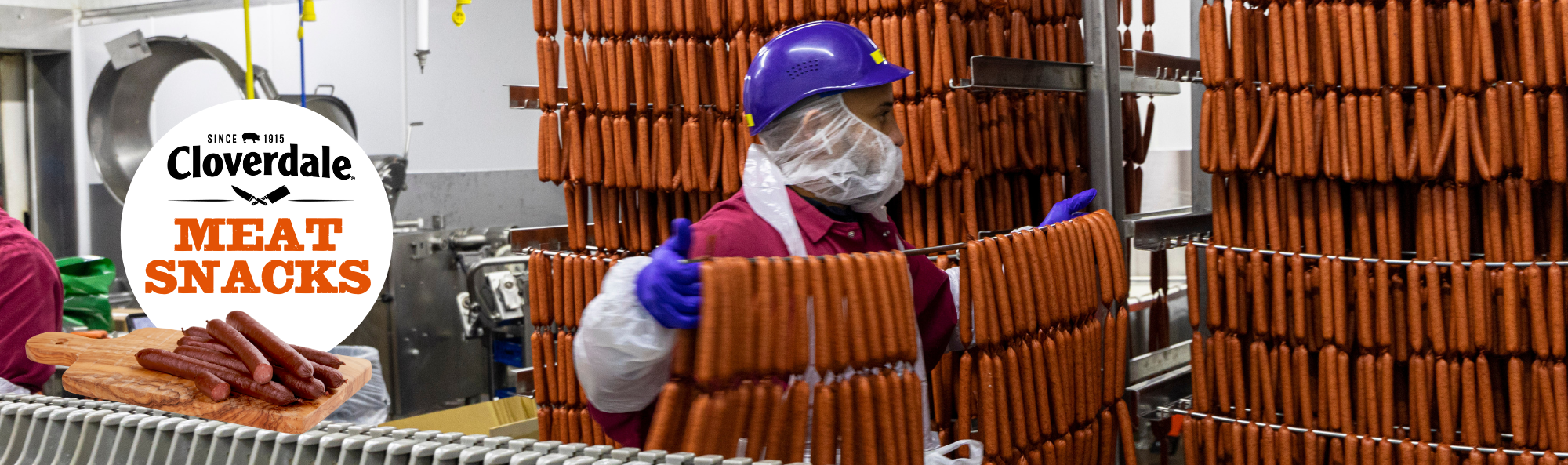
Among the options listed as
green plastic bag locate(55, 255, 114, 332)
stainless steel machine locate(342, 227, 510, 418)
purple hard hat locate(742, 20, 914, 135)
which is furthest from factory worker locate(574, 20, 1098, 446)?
stainless steel machine locate(342, 227, 510, 418)

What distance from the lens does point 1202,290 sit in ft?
13.9

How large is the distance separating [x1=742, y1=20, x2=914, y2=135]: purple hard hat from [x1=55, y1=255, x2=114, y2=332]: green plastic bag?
3577 mm

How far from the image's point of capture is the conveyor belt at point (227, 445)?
1.55 m

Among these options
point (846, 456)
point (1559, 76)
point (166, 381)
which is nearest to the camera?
point (846, 456)

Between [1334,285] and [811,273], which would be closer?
[811,273]

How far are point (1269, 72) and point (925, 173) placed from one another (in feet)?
4.09

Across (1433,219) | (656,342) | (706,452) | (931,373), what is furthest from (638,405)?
(1433,219)

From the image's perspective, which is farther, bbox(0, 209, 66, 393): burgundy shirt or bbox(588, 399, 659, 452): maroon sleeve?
bbox(0, 209, 66, 393): burgundy shirt

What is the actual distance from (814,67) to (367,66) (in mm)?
6092

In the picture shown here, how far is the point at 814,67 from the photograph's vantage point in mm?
2402

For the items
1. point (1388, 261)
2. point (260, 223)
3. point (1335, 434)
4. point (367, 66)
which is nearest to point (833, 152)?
point (1388, 261)

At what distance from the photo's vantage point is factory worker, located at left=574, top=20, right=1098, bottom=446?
Answer: 2.27 metres

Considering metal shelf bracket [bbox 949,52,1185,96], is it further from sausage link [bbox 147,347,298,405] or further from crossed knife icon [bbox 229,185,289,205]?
crossed knife icon [bbox 229,185,289,205]

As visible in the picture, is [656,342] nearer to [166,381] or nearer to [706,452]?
[706,452]
